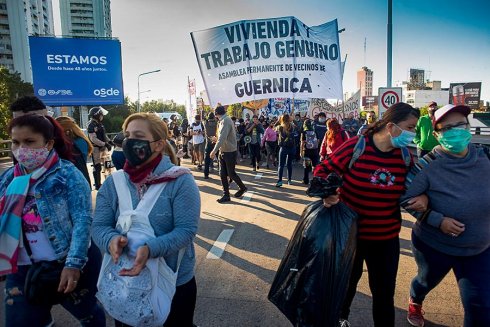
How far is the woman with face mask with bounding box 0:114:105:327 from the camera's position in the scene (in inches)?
76.0

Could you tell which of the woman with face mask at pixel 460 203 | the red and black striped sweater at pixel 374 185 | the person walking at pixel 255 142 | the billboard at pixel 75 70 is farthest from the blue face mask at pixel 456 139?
the billboard at pixel 75 70

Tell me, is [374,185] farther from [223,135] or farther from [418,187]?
[223,135]

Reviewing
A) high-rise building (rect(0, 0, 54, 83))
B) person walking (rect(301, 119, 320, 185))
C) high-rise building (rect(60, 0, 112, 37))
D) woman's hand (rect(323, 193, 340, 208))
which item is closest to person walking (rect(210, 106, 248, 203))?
person walking (rect(301, 119, 320, 185))

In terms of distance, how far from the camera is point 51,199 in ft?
6.63

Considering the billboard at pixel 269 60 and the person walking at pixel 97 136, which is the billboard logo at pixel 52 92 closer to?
the person walking at pixel 97 136

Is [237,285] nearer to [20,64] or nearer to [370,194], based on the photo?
[370,194]

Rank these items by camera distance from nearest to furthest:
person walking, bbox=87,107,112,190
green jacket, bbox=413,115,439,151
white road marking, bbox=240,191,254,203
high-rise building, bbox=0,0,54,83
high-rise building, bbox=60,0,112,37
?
green jacket, bbox=413,115,439,151, white road marking, bbox=240,191,254,203, person walking, bbox=87,107,112,190, high-rise building, bbox=0,0,54,83, high-rise building, bbox=60,0,112,37

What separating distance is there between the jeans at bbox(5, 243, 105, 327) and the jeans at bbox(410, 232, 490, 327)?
233 centimetres

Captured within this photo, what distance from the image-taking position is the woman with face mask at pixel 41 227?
6.34 ft

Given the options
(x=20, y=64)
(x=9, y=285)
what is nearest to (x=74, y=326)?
(x=9, y=285)

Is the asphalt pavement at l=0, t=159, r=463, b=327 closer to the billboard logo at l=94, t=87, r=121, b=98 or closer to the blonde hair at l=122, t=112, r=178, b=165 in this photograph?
the blonde hair at l=122, t=112, r=178, b=165

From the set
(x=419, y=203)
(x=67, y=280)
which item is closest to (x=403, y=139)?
(x=419, y=203)

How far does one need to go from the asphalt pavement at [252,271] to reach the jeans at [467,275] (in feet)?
1.97

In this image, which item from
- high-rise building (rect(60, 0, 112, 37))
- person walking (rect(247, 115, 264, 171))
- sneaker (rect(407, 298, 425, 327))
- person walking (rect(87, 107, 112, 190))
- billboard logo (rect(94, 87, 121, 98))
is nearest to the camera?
sneaker (rect(407, 298, 425, 327))
